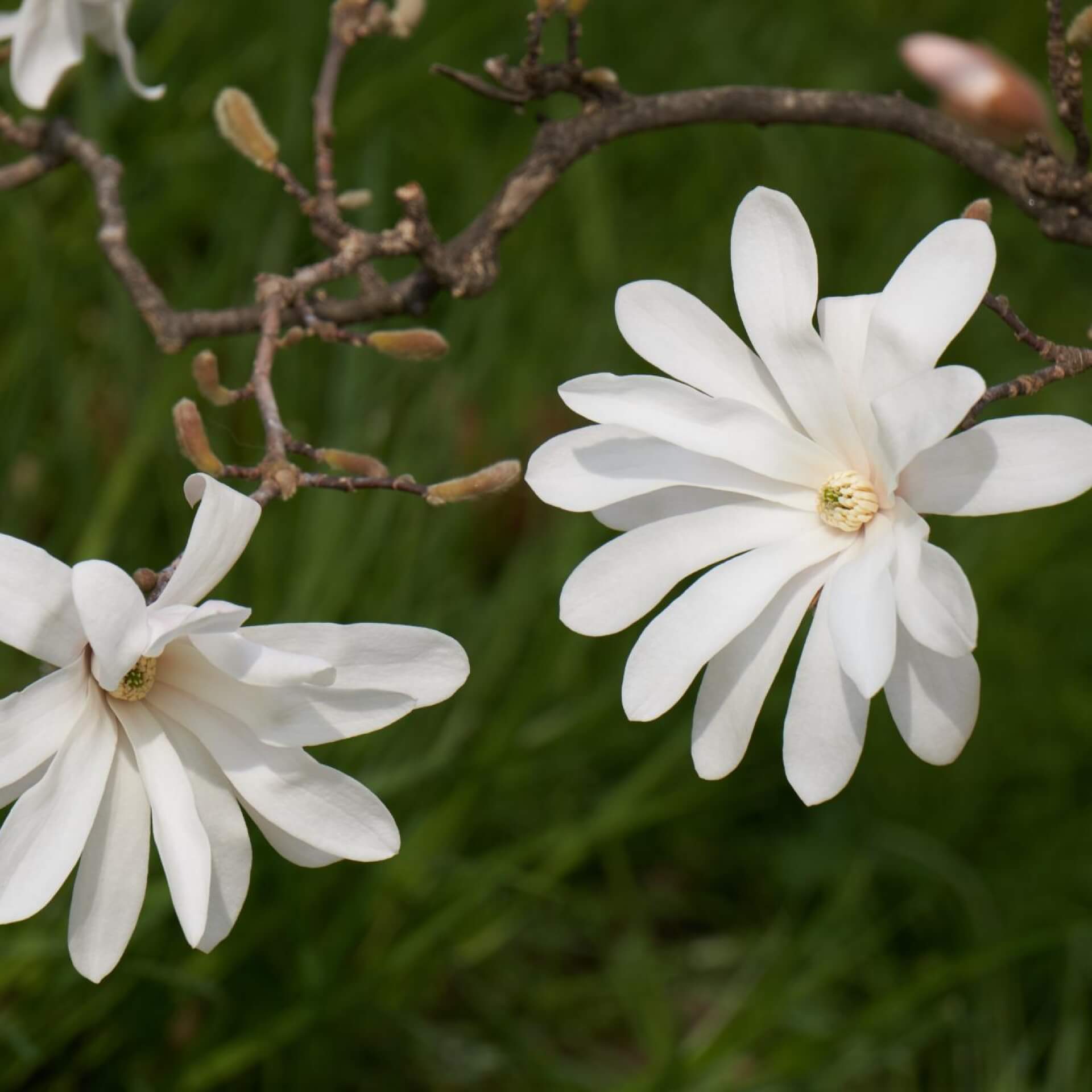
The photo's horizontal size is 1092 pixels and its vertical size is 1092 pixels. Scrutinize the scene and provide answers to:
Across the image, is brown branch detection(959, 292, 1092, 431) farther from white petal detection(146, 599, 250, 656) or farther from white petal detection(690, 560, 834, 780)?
white petal detection(146, 599, 250, 656)

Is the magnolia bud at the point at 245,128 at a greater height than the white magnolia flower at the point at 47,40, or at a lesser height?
lesser

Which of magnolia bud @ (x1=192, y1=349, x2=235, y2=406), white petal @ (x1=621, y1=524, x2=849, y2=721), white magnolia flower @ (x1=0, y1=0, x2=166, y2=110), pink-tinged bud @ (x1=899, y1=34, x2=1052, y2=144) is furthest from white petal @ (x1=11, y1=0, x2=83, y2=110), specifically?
pink-tinged bud @ (x1=899, y1=34, x2=1052, y2=144)

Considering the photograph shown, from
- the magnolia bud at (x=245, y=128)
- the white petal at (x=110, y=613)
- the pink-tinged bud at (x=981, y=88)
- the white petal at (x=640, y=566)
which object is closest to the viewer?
the white petal at (x=110, y=613)

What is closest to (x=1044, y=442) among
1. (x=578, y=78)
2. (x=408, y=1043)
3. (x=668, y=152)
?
(x=578, y=78)

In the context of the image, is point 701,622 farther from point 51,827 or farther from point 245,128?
point 245,128

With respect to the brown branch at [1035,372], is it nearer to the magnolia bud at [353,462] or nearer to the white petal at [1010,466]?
the white petal at [1010,466]

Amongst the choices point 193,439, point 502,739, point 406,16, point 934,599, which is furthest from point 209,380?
point 502,739

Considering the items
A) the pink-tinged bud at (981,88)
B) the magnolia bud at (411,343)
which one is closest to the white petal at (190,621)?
the magnolia bud at (411,343)
